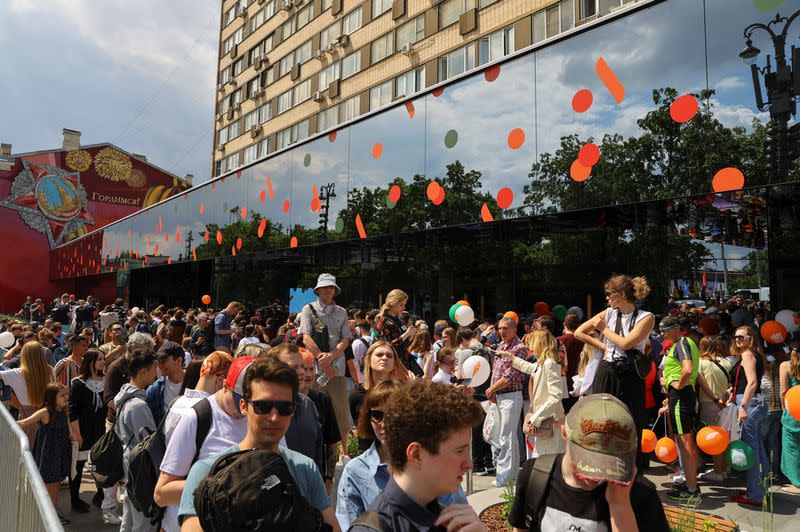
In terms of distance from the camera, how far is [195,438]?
10.0 ft

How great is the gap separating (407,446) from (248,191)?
1776 centimetres

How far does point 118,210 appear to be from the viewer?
5144 centimetres

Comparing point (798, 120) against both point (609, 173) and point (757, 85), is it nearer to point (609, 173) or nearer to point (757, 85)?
point (757, 85)

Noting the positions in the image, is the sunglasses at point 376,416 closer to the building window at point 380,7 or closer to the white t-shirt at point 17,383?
the white t-shirt at point 17,383

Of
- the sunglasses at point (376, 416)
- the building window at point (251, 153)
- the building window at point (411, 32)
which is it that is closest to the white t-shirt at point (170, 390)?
the sunglasses at point (376, 416)

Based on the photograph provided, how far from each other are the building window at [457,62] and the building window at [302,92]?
497 inches

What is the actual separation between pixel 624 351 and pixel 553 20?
18.9 m

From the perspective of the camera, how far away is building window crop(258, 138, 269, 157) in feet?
133

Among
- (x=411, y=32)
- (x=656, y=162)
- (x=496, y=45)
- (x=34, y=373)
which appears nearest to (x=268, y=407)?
(x=34, y=373)

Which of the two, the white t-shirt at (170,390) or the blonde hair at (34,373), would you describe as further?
the blonde hair at (34,373)

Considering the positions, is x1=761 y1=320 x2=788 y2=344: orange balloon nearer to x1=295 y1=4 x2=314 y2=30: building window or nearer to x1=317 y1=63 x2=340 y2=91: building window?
x1=317 y1=63 x2=340 y2=91: building window

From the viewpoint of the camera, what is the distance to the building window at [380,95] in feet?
95.5

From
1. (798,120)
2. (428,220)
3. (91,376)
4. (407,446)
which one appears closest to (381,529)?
(407,446)

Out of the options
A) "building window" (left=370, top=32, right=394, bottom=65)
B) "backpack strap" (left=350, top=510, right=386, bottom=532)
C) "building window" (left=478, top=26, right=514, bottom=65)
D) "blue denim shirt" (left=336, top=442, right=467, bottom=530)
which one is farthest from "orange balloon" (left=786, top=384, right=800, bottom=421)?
"building window" (left=370, top=32, right=394, bottom=65)
